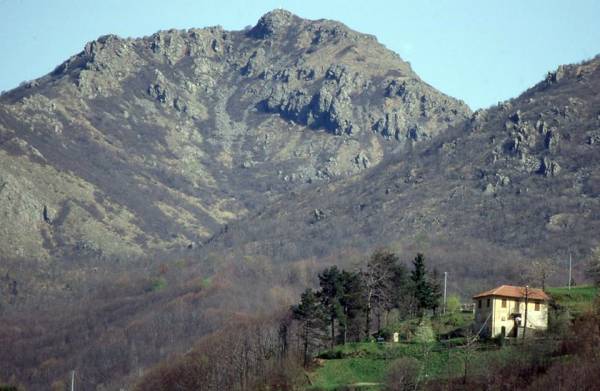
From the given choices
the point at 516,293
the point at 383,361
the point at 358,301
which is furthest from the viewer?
the point at 358,301

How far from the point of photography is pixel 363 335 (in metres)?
121

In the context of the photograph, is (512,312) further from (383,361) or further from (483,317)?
(383,361)

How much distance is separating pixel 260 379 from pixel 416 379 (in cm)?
1792

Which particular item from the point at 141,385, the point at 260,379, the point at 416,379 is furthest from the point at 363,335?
the point at 141,385

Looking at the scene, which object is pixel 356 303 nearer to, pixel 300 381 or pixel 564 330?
pixel 300 381

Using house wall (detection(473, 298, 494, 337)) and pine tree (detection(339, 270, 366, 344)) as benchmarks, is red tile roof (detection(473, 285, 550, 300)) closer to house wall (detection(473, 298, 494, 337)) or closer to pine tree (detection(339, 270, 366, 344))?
house wall (detection(473, 298, 494, 337))

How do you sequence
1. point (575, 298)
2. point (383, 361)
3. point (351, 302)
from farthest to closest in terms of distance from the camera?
point (351, 302), point (575, 298), point (383, 361)

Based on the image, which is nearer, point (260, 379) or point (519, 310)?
point (519, 310)

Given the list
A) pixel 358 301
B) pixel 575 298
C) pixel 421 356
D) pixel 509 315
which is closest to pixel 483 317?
pixel 509 315

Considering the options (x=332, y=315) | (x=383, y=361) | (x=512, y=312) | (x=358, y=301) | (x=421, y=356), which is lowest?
(x=383, y=361)

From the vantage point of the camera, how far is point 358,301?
12038cm

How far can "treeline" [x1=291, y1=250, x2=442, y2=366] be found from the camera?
389 ft

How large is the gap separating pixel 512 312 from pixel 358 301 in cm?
1624

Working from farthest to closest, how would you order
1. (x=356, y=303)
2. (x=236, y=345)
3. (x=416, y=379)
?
(x=236, y=345) < (x=356, y=303) < (x=416, y=379)
